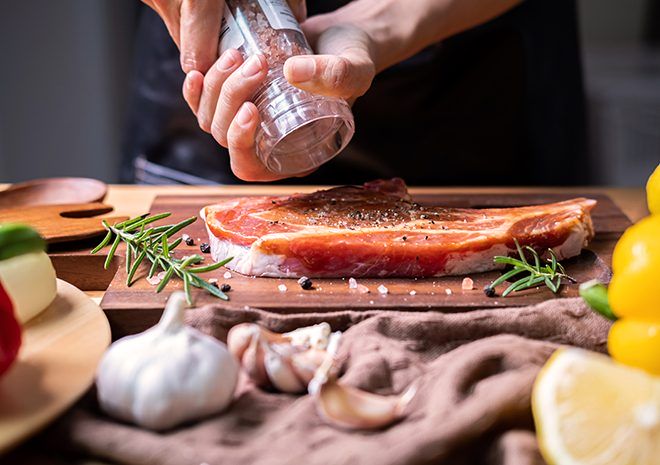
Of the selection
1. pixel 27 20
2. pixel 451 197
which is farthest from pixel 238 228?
pixel 27 20

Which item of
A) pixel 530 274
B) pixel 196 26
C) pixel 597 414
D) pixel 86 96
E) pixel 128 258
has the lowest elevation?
pixel 86 96

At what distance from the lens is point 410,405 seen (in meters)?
1.21

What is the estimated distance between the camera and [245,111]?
5.93ft

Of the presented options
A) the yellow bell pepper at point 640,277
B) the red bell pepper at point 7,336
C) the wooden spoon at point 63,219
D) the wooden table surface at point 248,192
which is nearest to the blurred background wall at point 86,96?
the wooden table surface at point 248,192

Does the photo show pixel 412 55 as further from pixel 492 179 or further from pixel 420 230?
pixel 420 230

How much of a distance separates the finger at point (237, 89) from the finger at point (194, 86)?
0.10 metres

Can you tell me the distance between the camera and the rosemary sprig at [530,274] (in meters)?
1.64

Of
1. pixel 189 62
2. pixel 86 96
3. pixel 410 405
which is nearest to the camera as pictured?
pixel 410 405

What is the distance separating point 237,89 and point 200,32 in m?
0.21

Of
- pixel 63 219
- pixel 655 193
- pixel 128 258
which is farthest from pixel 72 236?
pixel 655 193

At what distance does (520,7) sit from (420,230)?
4.71 feet

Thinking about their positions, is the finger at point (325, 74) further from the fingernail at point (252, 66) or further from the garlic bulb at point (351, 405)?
the garlic bulb at point (351, 405)

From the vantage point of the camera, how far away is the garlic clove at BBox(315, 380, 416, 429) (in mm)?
1141

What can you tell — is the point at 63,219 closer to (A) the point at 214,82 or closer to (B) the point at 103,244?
(B) the point at 103,244
